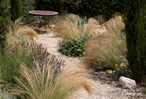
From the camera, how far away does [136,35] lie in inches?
280

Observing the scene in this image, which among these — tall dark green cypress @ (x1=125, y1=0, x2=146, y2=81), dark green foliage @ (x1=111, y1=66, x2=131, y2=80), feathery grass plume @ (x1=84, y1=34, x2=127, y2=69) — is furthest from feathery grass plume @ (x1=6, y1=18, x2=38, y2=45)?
tall dark green cypress @ (x1=125, y1=0, x2=146, y2=81)

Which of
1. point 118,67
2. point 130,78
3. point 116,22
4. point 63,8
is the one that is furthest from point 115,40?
point 63,8

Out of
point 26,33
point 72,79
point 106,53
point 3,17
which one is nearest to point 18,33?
point 26,33

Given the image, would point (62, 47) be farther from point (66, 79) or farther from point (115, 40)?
point (66, 79)

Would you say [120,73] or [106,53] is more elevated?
[106,53]

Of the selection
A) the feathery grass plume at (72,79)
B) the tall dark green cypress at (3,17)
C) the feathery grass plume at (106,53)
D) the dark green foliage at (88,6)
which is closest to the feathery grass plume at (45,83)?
the feathery grass plume at (72,79)

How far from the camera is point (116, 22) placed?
11.5m

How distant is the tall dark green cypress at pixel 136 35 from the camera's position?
704 cm

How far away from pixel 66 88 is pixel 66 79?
0.14m

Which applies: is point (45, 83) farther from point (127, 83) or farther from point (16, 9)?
point (16, 9)

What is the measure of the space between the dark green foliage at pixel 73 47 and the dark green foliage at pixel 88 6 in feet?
21.2

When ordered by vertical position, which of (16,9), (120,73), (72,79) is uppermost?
(72,79)

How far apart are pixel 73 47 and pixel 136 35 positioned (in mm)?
2796

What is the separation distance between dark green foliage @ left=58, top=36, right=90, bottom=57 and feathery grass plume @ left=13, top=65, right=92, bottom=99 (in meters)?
3.94
